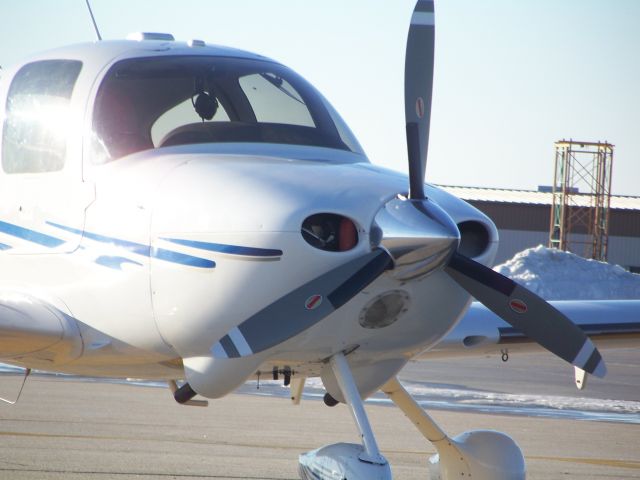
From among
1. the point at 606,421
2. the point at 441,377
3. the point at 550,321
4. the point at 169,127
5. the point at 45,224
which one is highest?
the point at 169,127

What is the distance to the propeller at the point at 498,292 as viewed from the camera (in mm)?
6004

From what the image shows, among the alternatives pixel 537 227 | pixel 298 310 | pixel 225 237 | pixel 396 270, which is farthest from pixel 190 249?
pixel 537 227

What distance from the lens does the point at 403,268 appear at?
214 inches

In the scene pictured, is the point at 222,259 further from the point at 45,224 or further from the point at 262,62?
the point at 262,62

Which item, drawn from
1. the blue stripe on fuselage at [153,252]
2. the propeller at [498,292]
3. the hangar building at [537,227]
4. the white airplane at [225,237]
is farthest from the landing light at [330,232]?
the hangar building at [537,227]

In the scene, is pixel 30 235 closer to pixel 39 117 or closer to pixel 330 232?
pixel 39 117

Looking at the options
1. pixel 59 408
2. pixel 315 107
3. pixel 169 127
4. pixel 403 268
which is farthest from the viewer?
pixel 59 408

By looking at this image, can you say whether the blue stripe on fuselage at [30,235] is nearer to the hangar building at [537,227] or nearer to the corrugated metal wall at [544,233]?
the hangar building at [537,227]

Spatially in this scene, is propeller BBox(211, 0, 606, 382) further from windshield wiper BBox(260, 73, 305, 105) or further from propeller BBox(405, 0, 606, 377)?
windshield wiper BBox(260, 73, 305, 105)

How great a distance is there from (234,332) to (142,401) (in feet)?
30.2

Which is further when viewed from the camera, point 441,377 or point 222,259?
point 441,377

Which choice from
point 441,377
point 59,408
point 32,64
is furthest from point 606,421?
point 32,64

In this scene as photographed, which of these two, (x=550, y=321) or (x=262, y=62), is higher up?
(x=262, y=62)

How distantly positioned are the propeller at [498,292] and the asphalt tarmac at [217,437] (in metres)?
3.37
